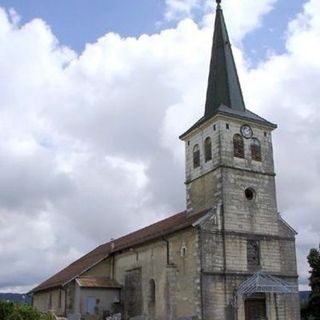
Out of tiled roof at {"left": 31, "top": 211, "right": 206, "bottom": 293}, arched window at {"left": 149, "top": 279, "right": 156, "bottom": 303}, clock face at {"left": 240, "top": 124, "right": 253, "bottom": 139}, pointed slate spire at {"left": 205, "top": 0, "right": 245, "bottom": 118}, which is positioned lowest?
arched window at {"left": 149, "top": 279, "right": 156, "bottom": 303}

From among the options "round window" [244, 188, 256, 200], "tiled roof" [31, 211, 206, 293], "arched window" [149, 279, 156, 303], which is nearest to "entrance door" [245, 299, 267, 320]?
"tiled roof" [31, 211, 206, 293]

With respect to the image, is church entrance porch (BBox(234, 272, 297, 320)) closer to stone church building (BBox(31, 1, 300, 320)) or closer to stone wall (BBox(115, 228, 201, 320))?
stone church building (BBox(31, 1, 300, 320))

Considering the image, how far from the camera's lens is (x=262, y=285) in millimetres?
31719

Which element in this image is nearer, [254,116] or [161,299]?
[161,299]

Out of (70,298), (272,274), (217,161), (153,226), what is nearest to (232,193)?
(217,161)

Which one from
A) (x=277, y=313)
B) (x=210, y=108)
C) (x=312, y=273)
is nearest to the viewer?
(x=277, y=313)

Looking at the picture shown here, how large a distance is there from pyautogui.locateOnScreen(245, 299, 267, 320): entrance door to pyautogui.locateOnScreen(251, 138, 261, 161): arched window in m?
9.14

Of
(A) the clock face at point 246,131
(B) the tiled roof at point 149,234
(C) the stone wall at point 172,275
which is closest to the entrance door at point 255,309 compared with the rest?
(C) the stone wall at point 172,275

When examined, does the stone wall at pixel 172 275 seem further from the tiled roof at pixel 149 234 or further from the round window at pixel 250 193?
the round window at pixel 250 193

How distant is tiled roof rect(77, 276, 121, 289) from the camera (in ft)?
128

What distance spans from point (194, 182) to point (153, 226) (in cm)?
770

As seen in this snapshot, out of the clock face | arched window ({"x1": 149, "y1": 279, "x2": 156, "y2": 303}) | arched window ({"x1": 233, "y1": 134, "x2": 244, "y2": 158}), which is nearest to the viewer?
arched window ({"x1": 233, "y1": 134, "x2": 244, "y2": 158})

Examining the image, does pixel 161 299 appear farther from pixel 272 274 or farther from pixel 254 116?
pixel 254 116

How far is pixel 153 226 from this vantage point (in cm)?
4278
